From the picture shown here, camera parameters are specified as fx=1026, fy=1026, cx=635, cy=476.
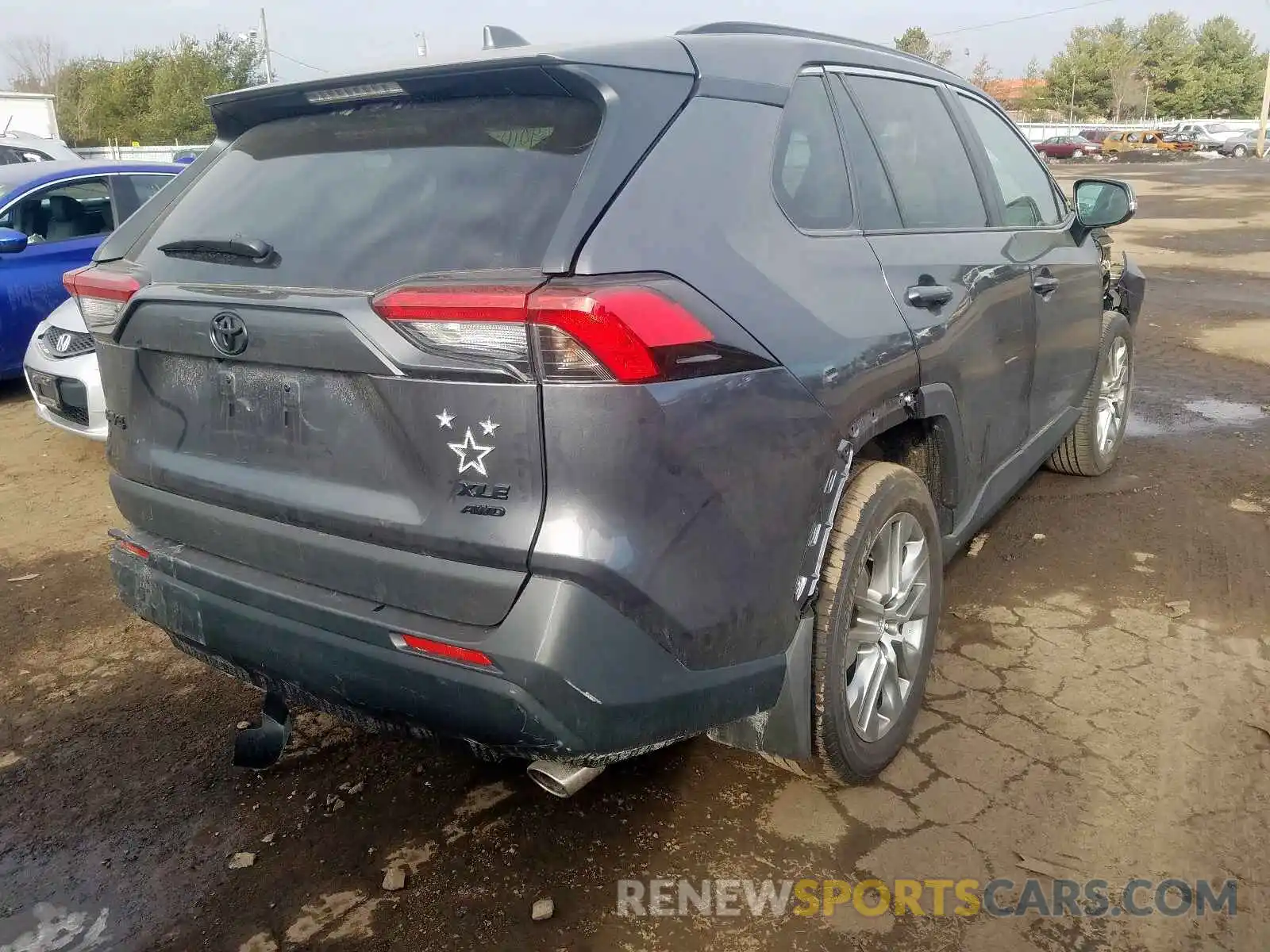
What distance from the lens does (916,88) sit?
3326 millimetres

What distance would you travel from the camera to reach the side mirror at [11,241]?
674cm

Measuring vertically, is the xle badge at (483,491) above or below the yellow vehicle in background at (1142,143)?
below

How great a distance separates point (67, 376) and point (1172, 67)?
8863 cm

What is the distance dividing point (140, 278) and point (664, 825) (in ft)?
6.10

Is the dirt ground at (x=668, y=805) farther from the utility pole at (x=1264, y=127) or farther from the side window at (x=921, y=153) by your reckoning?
the utility pole at (x=1264, y=127)

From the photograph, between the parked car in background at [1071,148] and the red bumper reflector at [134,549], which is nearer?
the red bumper reflector at [134,549]

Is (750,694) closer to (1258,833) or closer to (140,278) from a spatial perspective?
(1258,833)

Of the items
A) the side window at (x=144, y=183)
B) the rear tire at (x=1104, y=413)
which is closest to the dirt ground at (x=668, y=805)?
the rear tire at (x=1104, y=413)

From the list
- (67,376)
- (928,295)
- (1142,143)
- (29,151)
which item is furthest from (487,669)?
(1142,143)

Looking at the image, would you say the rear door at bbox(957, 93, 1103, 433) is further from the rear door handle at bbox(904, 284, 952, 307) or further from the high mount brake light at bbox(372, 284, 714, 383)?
the high mount brake light at bbox(372, 284, 714, 383)

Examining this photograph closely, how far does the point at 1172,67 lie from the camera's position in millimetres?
76875

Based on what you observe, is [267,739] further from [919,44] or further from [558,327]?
[919,44]

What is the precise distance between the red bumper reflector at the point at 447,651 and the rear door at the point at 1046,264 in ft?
7.91

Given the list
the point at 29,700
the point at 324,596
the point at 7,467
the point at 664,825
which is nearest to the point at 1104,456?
the point at 664,825
